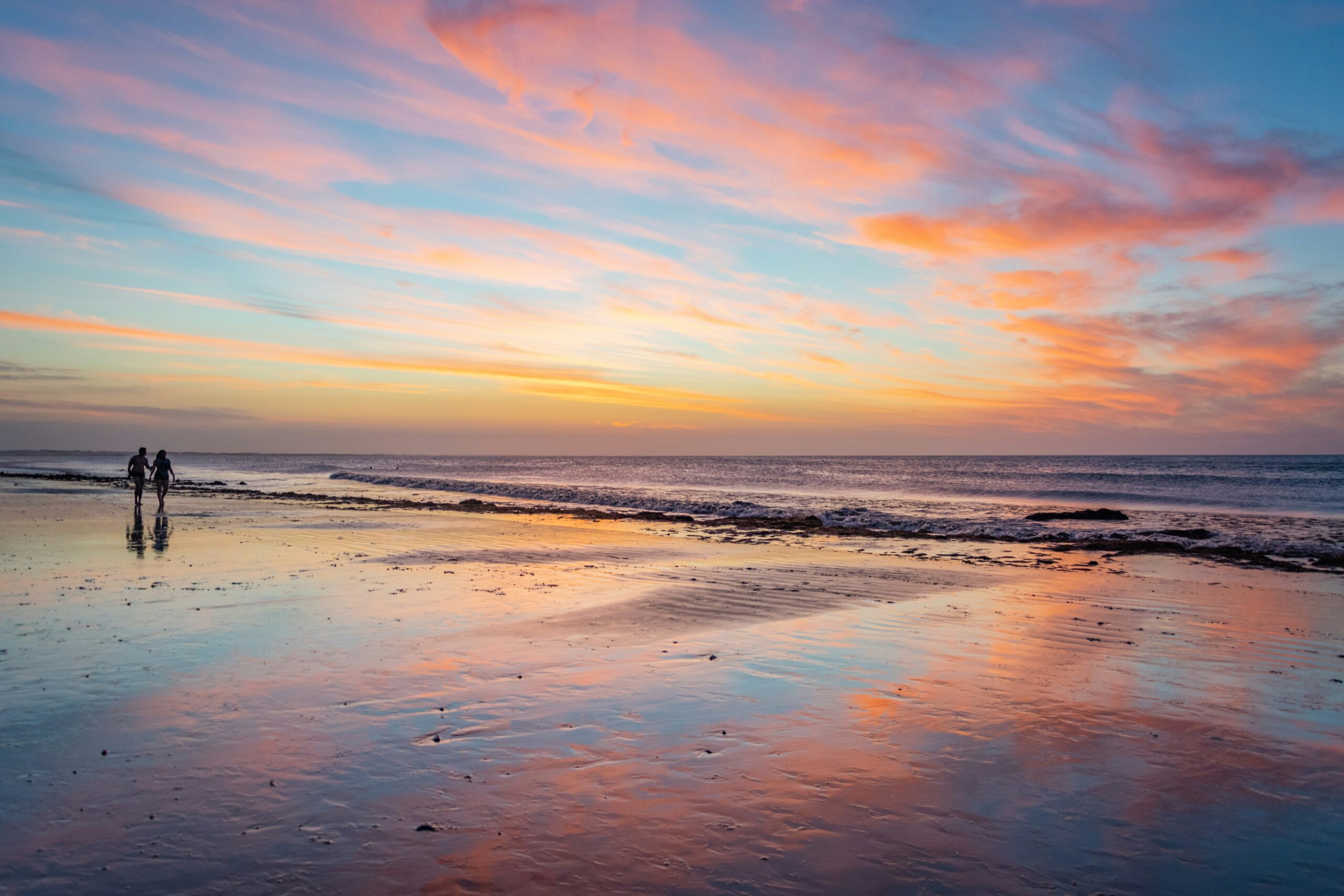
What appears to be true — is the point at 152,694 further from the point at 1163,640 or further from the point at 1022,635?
the point at 1163,640

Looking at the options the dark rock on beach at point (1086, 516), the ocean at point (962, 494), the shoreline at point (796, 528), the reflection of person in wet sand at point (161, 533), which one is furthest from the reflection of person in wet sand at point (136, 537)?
the dark rock on beach at point (1086, 516)

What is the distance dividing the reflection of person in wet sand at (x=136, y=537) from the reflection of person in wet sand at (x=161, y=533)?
0.28m

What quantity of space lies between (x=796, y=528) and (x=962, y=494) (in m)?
32.9

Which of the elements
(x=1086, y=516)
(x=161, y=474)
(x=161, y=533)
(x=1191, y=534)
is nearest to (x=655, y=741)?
(x=161, y=533)

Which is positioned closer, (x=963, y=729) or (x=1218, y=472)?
(x=963, y=729)

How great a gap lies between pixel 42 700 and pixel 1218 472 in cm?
10713

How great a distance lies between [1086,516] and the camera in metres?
36.1

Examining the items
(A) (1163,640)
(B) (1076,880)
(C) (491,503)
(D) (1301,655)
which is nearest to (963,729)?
(B) (1076,880)

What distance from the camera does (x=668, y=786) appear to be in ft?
18.3

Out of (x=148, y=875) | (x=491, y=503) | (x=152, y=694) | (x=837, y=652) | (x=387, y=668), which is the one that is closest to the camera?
(x=148, y=875)

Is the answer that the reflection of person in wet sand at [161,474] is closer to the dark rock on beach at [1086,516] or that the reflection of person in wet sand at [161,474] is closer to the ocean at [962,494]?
the ocean at [962,494]

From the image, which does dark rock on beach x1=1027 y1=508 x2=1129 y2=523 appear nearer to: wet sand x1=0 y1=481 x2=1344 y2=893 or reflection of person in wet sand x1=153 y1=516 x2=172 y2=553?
wet sand x1=0 y1=481 x2=1344 y2=893

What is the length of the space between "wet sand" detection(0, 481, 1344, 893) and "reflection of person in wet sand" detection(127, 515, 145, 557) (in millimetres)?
3971

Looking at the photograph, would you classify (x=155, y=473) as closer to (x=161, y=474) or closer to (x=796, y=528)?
(x=161, y=474)
